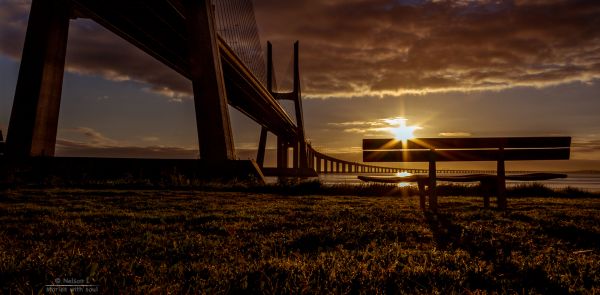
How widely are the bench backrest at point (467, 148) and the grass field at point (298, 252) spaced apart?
2.95 ft

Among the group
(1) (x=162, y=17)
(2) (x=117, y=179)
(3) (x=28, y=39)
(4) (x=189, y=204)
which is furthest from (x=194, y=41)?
(4) (x=189, y=204)

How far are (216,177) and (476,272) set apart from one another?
33.7 feet

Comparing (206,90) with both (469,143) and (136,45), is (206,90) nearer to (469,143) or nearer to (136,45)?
(136,45)

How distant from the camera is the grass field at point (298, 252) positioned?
207 cm

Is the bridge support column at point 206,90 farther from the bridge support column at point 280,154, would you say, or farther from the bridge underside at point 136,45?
the bridge support column at point 280,154

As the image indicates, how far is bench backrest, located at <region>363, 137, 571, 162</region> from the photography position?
18.2 feet

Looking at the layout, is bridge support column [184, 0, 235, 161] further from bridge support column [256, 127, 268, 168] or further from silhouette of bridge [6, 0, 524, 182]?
bridge support column [256, 127, 268, 168]

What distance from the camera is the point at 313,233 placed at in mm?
3672

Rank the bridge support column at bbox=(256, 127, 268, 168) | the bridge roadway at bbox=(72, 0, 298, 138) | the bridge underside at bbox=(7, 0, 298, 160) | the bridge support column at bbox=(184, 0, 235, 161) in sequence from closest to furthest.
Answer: the bridge underside at bbox=(7, 0, 298, 160) < the bridge support column at bbox=(184, 0, 235, 161) < the bridge roadway at bbox=(72, 0, 298, 138) < the bridge support column at bbox=(256, 127, 268, 168)

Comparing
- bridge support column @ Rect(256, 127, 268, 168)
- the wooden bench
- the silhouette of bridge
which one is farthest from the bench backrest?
bridge support column @ Rect(256, 127, 268, 168)

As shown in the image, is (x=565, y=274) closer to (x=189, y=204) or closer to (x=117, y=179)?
(x=189, y=204)

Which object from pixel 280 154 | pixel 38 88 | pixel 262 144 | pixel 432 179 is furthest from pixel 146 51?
pixel 280 154

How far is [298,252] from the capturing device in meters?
2.87

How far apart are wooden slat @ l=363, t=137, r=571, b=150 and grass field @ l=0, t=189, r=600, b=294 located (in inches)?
37.9
